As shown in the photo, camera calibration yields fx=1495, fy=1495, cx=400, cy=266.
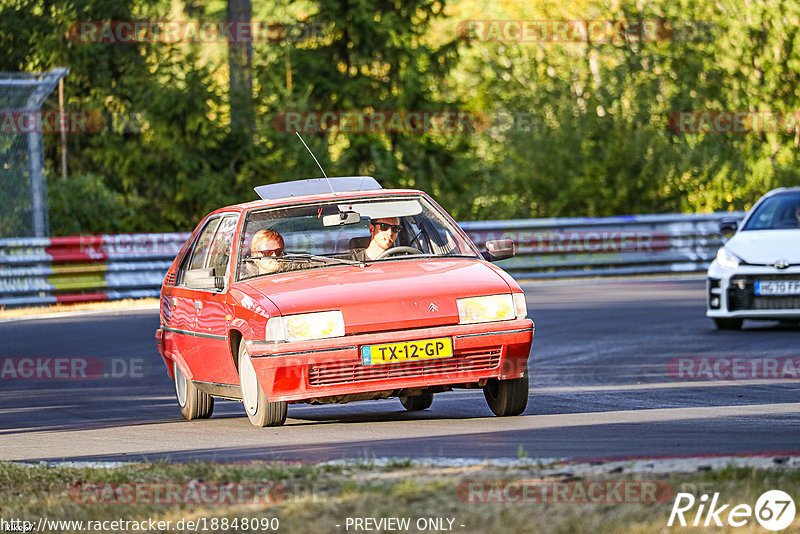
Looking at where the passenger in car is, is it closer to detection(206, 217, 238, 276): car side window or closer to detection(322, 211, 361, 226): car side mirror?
detection(206, 217, 238, 276): car side window

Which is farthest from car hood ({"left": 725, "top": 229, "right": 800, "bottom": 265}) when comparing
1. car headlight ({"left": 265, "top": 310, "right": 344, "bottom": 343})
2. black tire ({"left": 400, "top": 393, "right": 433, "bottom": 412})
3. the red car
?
car headlight ({"left": 265, "top": 310, "right": 344, "bottom": 343})

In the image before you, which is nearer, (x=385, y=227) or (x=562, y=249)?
(x=385, y=227)

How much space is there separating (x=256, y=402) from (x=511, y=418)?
5.14 feet

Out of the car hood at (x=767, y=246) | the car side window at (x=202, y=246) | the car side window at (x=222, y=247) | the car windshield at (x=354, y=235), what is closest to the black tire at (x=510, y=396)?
the car windshield at (x=354, y=235)

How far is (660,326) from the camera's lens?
1677cm

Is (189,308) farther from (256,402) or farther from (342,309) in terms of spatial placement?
(342,309)

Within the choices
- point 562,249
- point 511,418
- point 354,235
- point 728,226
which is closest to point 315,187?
point 354,235

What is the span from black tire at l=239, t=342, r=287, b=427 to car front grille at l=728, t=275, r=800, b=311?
25.3 ft

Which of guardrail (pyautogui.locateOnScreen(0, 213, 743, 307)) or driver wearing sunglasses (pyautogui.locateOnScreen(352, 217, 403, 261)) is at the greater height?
driver wearing sunglasses (pyautogui.locateOnScreen(352, 217, 403, 261))

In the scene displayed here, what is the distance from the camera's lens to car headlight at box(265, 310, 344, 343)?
8.69 meters

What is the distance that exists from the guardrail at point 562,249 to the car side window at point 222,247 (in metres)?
12.6

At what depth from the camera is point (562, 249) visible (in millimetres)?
26922

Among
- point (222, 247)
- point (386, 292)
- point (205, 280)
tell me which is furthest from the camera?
point (222, 247)

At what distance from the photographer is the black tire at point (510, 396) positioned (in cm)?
920
